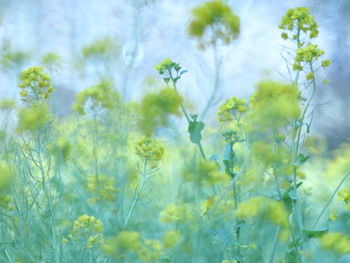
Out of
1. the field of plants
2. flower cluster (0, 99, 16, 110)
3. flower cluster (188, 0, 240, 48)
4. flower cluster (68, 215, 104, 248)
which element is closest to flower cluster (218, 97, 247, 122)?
the field of plants

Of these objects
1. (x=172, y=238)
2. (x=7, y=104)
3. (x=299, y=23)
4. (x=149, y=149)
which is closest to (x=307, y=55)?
(x=299, y=23)

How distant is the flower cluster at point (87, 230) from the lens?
1.08 m

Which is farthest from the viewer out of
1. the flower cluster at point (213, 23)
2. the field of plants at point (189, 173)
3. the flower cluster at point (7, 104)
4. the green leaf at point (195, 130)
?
the flower cluster at point (7, 104)

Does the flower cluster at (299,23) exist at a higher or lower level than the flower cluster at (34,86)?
higher

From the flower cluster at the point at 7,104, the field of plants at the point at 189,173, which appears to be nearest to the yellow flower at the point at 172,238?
the field of plants at the point at 189,173

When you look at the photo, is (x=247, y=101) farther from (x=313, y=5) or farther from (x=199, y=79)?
(x=199, y=79)

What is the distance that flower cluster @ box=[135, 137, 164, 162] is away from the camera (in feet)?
3.87

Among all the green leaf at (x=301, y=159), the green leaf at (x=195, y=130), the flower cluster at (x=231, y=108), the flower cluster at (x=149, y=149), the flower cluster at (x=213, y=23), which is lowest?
the green leaf at (x=301, y=159)

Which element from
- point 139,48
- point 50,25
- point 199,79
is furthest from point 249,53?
point 50,25

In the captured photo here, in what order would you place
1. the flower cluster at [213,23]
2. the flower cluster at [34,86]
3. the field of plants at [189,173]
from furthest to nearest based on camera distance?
the flower cluster at [34,86], the flower cluster at [213,23], the field of plants at [189,173]

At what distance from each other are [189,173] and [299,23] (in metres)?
0.61

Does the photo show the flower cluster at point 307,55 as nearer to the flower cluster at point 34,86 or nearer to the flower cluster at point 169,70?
the flower cluster at point 169,70

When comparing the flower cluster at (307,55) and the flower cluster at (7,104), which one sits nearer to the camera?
the flower cluster at (307,55)

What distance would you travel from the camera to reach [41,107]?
42.4 inches
